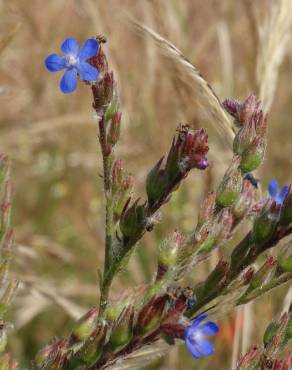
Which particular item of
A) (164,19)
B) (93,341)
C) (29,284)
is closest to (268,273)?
(93,341)

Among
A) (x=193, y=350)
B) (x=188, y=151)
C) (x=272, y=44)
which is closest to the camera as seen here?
(x=193, y=350)

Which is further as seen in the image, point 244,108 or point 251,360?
point 244,108

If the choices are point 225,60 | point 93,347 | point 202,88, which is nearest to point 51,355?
point 93,347

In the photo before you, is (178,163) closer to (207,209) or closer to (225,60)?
(207,209)

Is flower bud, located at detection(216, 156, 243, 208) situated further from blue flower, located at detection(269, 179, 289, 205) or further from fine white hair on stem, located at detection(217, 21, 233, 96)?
fine white hair on stem, located at detection(217, 21, 233, 96)

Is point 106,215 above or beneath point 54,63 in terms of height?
beneath

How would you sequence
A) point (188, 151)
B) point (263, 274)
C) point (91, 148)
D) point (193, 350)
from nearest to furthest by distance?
point (193, 350)
point (188, 151)
point (263, 274)
point (91, 148)

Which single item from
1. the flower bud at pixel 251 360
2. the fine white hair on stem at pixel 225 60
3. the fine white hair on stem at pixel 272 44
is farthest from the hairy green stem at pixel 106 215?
the fine white hair on stem at pixel 225 60

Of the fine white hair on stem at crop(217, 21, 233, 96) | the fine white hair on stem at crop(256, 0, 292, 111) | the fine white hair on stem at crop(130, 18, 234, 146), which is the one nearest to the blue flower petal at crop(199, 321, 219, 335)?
the fine white hair on stem at crop(130, 18, 234, 146)
